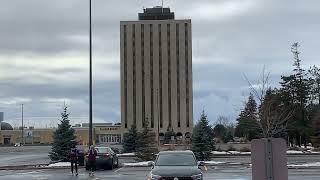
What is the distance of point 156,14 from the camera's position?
14675 centimetres

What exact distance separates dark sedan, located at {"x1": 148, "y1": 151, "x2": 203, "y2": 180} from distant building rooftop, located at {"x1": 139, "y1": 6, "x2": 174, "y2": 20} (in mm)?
129233

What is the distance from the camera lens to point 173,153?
18.7 meters

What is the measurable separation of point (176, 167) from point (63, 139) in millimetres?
26964

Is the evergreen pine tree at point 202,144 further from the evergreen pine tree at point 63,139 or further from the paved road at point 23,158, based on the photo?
the paved road at point 23,158

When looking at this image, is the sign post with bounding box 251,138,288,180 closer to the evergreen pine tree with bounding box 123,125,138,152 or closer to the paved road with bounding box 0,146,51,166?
the paved road with bounding box 0,146,51,166

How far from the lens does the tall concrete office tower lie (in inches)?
5458

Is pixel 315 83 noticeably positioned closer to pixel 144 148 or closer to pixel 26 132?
pixel 144 148

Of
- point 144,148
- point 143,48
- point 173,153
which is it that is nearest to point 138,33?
point 143,48

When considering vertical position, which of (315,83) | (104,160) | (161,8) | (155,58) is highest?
(161,8)

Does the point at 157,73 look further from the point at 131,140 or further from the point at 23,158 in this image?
the point at 23,158

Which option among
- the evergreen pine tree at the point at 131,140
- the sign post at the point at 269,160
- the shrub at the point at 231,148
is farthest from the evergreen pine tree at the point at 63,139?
the sign post at the point at 269,160

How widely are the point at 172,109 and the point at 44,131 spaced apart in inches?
1902

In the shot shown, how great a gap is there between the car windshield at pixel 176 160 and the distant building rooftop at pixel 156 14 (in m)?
129

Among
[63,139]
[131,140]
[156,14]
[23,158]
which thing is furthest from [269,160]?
[156,14]
